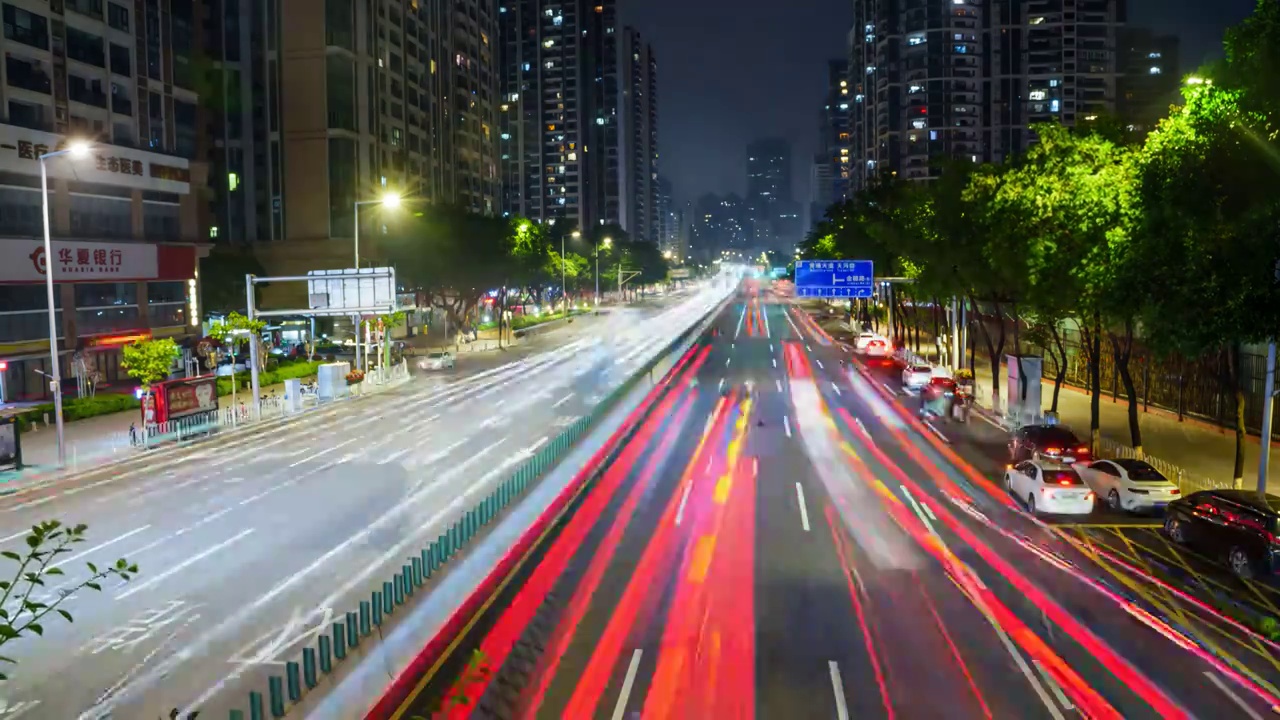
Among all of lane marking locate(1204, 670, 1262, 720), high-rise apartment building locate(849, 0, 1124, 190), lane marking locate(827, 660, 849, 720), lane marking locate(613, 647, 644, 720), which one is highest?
high-rise apartment building locate(849, 0, 1124, 190)

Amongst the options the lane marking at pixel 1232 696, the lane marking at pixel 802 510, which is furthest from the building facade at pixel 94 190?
the lane marking at pixel 1232 696

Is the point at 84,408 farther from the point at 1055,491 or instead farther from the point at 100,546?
the point at 1055,491

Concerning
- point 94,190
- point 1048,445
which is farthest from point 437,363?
point 1048,445

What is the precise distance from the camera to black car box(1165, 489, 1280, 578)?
18.4m

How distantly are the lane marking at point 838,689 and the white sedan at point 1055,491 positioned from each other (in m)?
12.1

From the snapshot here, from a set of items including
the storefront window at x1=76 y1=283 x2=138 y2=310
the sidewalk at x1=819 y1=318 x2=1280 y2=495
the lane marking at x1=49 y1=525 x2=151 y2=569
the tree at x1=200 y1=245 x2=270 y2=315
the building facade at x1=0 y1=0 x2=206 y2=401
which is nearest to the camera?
the lane marking at x1=49 y1=525 x2=151 y2=569

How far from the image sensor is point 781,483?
91.5ft

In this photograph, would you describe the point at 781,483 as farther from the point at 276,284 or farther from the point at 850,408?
the point at 276,284

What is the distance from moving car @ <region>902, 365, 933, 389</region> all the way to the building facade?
45.0m

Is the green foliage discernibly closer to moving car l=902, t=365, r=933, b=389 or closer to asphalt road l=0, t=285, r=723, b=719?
asphalt road l=0, t=285, r=723, b=719

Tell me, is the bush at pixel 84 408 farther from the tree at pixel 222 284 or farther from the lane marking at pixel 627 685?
the tree at pixel 222 284

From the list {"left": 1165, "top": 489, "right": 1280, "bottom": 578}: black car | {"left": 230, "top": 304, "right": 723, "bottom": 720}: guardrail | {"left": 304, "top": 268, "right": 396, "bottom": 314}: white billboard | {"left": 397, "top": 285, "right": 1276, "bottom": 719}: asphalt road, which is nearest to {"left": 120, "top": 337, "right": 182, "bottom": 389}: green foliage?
{"left": 304, "top": 268, "right": 396, "bottom": 314}: white billboard

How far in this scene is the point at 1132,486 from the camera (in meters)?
23.9

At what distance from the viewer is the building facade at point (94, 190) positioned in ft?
168
